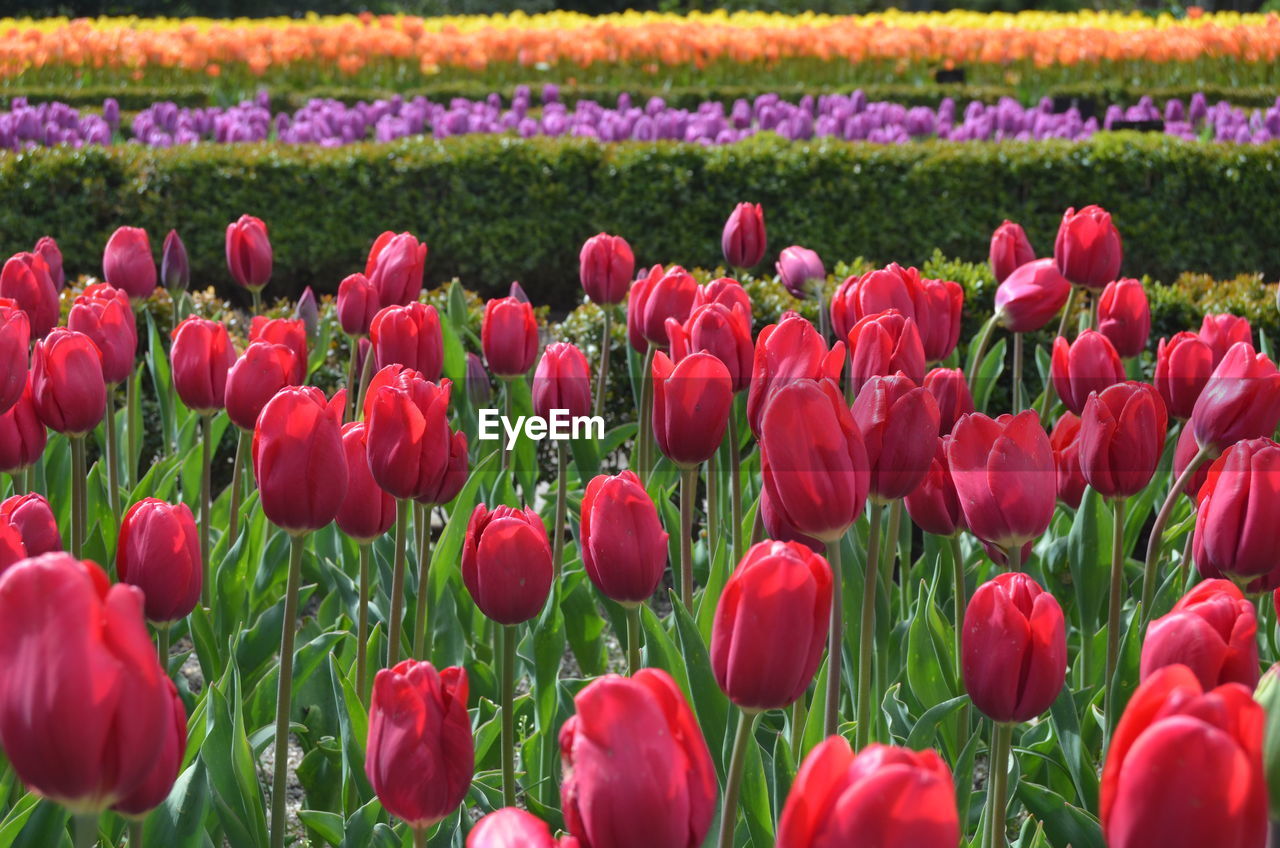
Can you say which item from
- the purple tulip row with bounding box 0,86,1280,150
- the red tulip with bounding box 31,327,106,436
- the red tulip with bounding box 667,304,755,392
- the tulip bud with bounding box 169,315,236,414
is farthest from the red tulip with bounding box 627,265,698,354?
the purple tulip row with bounding box 0,86,1280,150

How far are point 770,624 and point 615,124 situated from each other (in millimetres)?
8452

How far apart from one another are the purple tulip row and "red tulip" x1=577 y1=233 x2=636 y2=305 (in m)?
5.55

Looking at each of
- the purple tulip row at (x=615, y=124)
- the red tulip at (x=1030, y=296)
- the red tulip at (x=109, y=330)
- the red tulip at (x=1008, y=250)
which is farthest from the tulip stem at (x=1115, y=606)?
the purple tulip row at (x=615, y=124)

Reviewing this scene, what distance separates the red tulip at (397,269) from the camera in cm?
282

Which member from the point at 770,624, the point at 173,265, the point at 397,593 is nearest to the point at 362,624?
the point at 397,593

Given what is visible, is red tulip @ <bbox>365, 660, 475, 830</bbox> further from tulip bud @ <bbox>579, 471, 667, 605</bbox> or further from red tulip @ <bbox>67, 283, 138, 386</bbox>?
red tulip @ <bbox>67, 283, 138, 386</bbox>

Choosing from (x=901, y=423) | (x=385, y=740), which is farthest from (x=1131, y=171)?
(x=385, y=740)

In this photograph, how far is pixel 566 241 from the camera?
8.44m

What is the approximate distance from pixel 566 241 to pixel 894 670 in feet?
21.1

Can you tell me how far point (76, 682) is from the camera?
891 millimetres

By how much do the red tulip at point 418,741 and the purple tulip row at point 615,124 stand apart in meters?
7.53

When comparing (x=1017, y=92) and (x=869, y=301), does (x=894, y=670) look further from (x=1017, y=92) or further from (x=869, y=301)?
(x=1017, y=92)

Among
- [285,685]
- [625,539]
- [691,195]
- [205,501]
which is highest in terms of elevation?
[625,539]

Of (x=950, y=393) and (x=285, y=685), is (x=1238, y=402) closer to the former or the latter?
(x=950, y=393)
